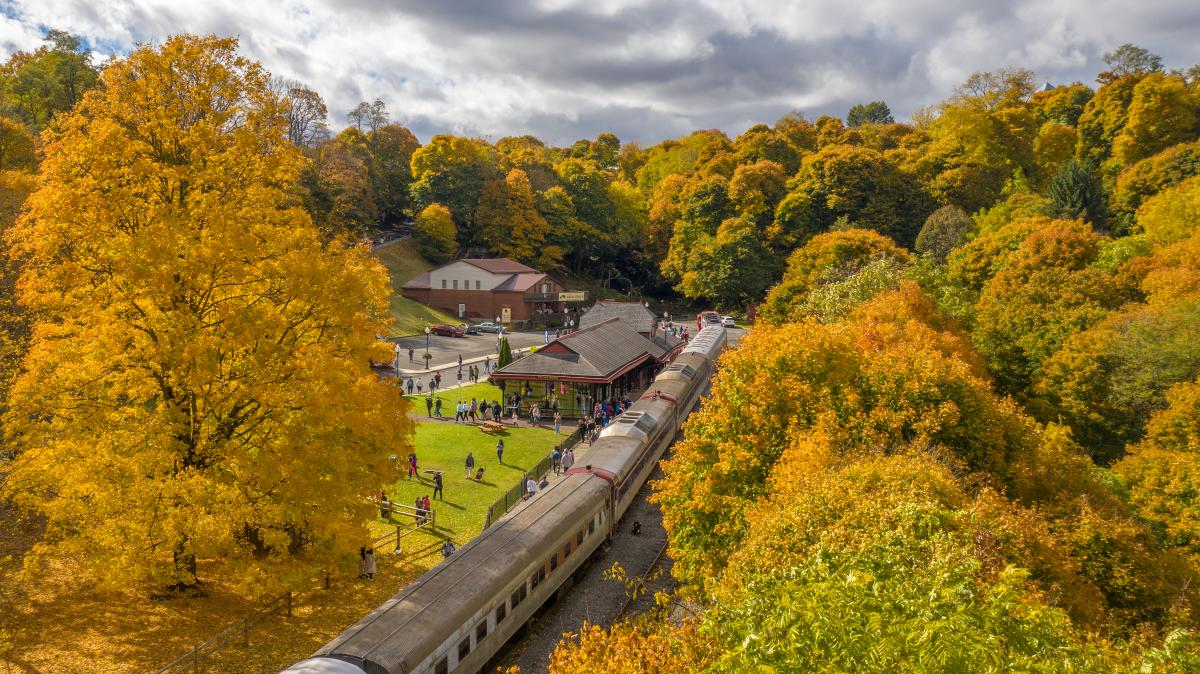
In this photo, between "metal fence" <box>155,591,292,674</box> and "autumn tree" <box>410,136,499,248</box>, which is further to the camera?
"autumn tree" <box>410,136,499,248</box>

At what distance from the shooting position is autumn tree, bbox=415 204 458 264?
7575 centimetres

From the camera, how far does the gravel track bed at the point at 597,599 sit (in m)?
17.2

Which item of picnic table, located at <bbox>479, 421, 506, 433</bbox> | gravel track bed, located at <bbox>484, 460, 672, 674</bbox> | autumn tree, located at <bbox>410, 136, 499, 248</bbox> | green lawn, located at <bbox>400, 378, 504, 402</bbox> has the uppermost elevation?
autumn tree, located at <bbox>410, 136, 499, 248</bbox>

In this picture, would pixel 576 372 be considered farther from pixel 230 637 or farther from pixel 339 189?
pixel 339 189

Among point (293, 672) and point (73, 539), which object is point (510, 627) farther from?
point (73, 539)

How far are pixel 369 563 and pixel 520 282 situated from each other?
48.9 m

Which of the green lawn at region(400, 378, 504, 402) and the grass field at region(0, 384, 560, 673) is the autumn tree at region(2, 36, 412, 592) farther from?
the green lawn at region(400, 378, 504, 402)

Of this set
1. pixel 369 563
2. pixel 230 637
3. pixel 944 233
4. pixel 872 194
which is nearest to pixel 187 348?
pixel 230 637

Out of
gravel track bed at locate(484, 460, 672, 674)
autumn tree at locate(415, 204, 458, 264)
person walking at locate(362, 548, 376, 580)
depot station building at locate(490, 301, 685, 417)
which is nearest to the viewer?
gravel track bed at locate(484, 460, 672, 674)

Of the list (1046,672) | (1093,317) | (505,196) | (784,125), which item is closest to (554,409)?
(1093,317)

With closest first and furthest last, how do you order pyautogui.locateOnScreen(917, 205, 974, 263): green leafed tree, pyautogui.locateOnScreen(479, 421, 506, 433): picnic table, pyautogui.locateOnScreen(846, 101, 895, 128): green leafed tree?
1. pyautogui.locateOnScreen(479, 421, 506, 433): picnic table
2. pyautogui.locateOnScreen(917, 205, 974, 263): green leafed tree
3. pyautogui.locateOnScreen(846, 101, 895, 128): green leafed tree

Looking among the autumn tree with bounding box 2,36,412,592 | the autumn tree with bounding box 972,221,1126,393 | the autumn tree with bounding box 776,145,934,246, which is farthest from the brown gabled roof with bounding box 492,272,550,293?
the autumn tree with bounding box 2,36,412,592

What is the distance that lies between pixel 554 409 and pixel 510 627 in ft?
68.7

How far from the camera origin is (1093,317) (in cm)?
2759
